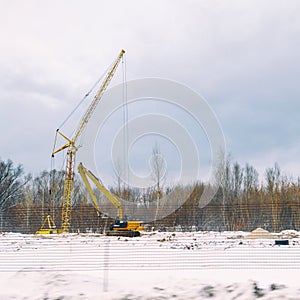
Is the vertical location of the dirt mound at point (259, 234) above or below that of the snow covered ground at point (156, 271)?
above

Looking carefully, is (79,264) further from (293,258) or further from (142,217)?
(142,217)

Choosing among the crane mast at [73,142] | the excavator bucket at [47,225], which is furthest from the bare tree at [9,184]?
the excavator bucket at [47,225]

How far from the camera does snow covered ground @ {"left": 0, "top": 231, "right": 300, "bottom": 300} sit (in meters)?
4.52

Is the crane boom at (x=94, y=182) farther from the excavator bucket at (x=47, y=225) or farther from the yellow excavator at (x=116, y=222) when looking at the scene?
the excavator bucket at (x=47, y=225)

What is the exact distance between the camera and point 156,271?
24.9 ft

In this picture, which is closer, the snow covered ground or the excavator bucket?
the snow covered ground

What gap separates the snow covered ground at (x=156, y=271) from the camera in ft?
14.8

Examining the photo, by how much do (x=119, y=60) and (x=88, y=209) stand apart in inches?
895

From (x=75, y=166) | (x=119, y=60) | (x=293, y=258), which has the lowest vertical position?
(x=293, y=258)

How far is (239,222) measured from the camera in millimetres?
13633

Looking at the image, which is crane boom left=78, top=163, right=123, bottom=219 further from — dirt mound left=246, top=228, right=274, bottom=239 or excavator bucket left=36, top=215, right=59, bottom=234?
dirt mound left=246, top=228, right=274, bottom=239

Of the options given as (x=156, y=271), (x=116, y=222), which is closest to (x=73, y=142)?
(x=116, y=222)

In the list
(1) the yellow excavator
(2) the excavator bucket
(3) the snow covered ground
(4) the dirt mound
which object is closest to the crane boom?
(1) the yellow excavator

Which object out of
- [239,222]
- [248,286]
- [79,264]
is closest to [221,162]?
[239,222]
